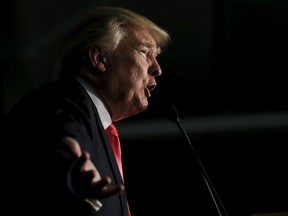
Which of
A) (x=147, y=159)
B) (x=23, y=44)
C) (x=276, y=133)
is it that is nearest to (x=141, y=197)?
(x=147, y=159)

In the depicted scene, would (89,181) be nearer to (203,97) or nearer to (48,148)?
(48,148)

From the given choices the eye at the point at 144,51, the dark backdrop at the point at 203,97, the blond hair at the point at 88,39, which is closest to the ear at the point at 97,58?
the blond hair at the point at 88,39

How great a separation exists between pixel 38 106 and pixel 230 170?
141 centimetres

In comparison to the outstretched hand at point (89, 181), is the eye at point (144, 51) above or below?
below

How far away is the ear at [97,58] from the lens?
1.29m

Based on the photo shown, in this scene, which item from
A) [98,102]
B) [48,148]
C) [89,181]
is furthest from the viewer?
[98,102]

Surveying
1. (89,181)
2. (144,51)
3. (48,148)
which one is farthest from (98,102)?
(89,181)

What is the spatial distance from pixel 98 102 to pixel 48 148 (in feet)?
1.33

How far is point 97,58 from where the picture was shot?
129 cm

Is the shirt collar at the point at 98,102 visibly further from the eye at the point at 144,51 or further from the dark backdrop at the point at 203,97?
the dark backdrop at the point at 203,97

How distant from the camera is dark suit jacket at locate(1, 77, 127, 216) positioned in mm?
844

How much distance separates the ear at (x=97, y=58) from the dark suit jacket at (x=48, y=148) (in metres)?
0.18

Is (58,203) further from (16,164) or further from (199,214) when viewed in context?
(199,214)

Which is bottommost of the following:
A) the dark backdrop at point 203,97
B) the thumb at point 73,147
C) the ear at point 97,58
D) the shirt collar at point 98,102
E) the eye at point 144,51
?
the dark backdrop at point 203,97
